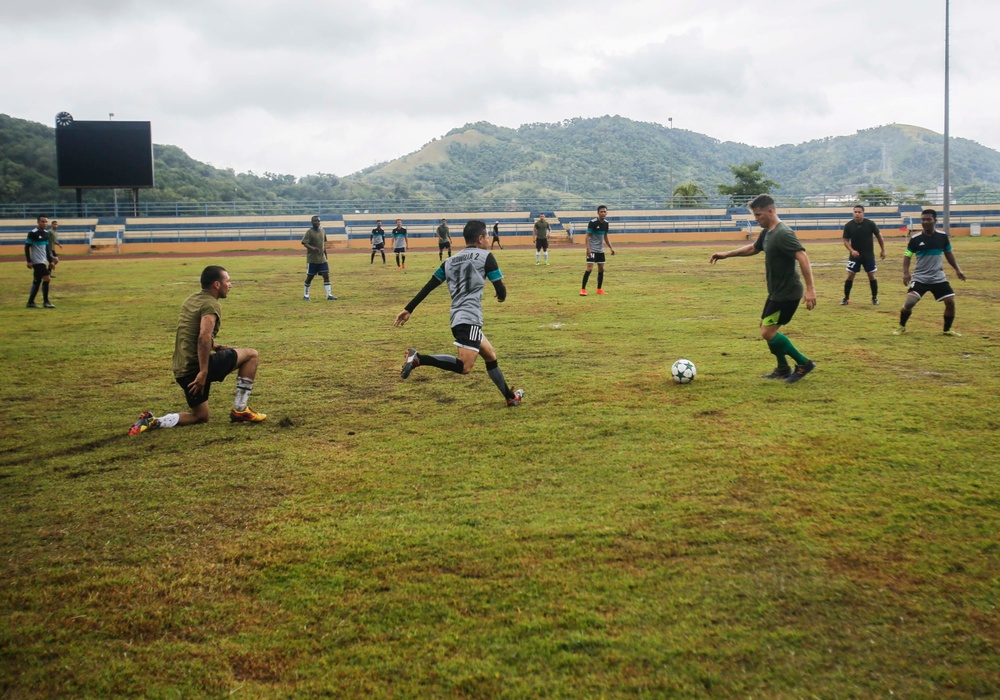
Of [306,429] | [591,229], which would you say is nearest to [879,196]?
[591,229]

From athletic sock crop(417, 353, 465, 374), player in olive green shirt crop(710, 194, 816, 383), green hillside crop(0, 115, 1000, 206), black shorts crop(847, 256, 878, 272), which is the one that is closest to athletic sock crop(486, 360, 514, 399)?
athletic sock crop(417, 353, 465, 374)

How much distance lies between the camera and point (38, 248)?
17.4 m

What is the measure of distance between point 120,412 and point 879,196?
65688mm

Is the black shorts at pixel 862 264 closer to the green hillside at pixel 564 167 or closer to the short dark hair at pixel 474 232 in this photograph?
the short dark hair at pixel 474 232

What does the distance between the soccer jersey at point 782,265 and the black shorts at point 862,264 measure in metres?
7.25

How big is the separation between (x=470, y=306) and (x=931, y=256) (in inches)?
305

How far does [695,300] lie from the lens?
16.9 m

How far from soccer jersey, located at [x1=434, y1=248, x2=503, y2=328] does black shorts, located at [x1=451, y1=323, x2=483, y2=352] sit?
52 millimetres

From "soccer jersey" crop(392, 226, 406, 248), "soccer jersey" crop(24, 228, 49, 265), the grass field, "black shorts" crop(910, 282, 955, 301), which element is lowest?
the grass field

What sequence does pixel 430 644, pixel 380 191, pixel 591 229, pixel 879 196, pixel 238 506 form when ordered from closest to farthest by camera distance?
pixel 430 644, pixel 238 506, pixel 591 229, pixel 879 196, pixel 380 191

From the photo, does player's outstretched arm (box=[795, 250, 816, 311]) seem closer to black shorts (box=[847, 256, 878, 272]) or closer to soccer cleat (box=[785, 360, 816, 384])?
soccer cleat (box=[785, 360, 816, 384])

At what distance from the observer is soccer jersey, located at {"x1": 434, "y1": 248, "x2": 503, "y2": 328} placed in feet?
26.3

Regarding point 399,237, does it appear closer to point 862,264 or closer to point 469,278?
point 862,264

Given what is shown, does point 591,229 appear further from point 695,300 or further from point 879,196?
point 879,196
